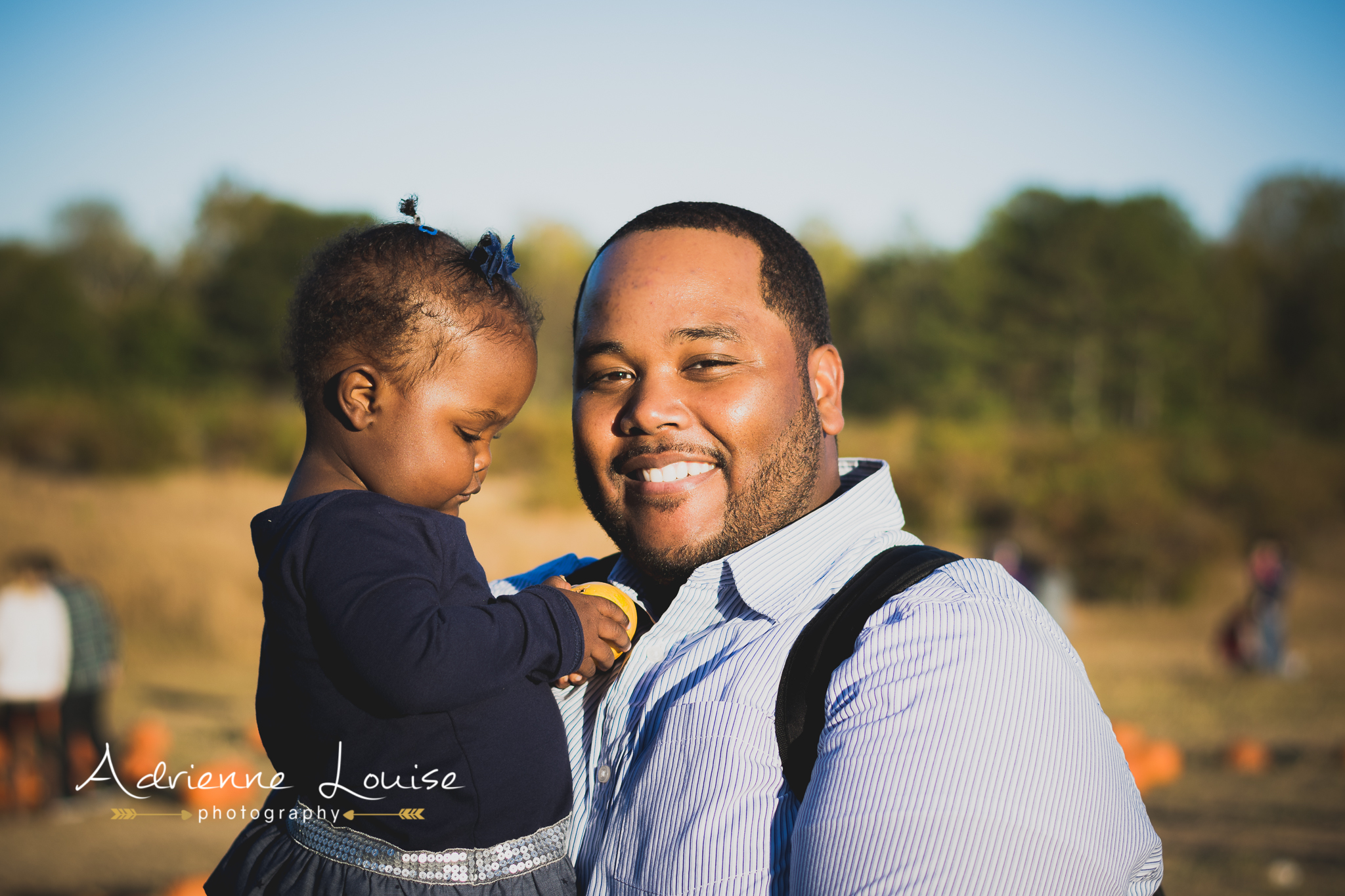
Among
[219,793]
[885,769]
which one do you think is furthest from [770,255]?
[219,793]

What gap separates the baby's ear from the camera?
2084mm

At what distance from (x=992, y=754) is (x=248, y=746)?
1024cm

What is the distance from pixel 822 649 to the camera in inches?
66.5

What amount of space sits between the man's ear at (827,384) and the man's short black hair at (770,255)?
0.03 meters

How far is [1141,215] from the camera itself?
139ft

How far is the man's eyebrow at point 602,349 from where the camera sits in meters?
2.26

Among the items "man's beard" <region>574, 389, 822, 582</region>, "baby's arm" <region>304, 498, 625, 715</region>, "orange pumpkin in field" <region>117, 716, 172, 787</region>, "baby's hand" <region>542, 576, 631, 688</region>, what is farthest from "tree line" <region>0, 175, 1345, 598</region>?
"baby's arm" <region>304, 498, 625, 715</region>

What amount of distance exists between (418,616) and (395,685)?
13 centimetres

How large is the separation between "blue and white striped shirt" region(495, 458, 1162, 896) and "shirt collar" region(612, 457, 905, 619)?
0.02 metres

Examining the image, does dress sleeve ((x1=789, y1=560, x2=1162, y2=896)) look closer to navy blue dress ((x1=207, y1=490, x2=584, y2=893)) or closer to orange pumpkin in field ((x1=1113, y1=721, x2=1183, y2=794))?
navy blue dress ((x1=207, y1=490, x2=584, y2=893))

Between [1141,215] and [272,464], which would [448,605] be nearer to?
[272,464]

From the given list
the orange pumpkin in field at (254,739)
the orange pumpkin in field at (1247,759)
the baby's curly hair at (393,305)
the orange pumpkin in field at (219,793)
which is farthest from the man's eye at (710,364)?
the orange pumpkin in field at (1247,759)

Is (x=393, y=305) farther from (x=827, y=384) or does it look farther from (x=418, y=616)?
(x=827, y=384)

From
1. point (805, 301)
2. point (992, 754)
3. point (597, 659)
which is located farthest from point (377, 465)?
point (992, 754)
